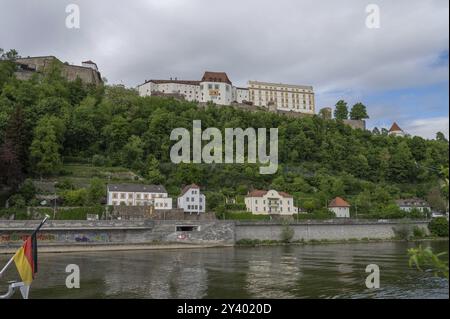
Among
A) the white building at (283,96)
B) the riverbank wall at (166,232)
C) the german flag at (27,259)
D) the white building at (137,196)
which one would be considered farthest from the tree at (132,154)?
the german flag at (27,259)

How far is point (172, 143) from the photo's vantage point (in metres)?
92.0

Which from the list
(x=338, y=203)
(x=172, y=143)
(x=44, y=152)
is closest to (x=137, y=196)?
(x=44, y=152)

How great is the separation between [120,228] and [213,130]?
47.6 m

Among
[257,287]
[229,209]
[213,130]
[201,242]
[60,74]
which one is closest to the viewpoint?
[257,287]

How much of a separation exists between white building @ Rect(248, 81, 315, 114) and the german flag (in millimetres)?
130165

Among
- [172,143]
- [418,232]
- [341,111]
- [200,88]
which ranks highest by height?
[200,88]

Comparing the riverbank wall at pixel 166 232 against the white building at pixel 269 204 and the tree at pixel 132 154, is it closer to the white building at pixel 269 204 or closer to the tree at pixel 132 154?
the white building at pixel 269 204

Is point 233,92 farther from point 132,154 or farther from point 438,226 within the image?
point 438,226

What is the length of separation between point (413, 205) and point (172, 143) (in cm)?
4795

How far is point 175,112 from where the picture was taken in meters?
106

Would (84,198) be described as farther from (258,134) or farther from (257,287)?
(258,134)

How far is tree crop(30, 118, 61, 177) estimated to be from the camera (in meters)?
67.6

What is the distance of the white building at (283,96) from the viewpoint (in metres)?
144

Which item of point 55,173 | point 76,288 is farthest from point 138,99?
point 76,288
